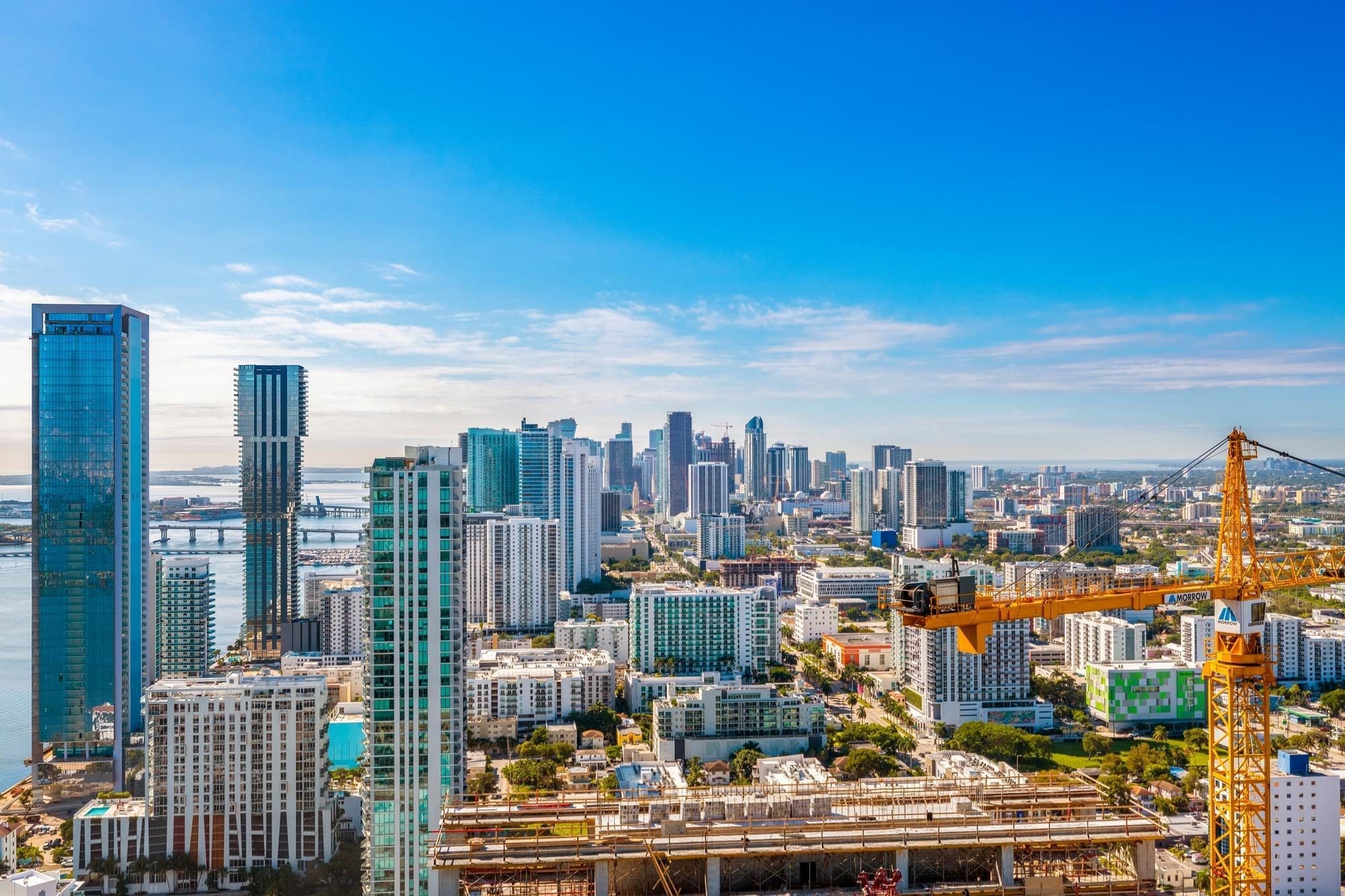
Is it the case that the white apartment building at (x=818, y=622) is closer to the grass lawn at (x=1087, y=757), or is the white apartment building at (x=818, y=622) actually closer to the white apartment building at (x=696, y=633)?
the white apartment building at (x=696, y=633)

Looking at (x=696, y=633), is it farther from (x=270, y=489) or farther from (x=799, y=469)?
(x=799, y=469)

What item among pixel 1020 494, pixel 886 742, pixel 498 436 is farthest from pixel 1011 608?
pixel 1020 494

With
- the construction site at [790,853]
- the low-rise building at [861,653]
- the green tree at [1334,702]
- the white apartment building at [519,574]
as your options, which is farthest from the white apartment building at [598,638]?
the construction site at [790,853]

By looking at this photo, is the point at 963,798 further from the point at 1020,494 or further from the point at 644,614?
the point at 1020,494

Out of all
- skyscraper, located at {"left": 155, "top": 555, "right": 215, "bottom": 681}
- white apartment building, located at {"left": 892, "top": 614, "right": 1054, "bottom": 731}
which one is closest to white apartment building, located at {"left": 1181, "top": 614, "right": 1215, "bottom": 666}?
white apartment building, located at {"left": 892, "top": 614, "right": 1054, "bottom": 731}

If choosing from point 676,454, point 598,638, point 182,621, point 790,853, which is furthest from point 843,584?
point 676,454

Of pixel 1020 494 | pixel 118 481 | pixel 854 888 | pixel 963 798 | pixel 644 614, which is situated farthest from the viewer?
pixel 1020 494

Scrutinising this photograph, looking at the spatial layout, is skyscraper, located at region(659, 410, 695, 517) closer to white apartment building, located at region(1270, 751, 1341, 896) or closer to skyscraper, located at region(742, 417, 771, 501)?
skyscraper, located at region(742, 417, 771, 501)
